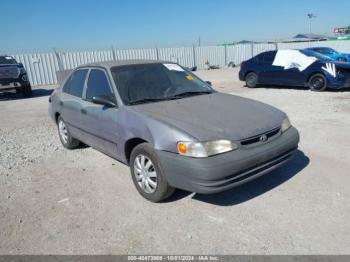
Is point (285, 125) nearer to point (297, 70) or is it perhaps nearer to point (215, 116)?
point (215, 116)

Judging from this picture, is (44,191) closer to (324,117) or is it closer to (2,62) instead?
(324,117)

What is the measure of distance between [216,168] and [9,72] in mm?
12879

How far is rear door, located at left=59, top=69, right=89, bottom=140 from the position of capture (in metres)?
5.05

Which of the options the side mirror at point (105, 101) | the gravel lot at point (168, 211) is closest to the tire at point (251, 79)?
the gravel lot at point (168, 211)

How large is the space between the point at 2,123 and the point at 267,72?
31.3 feet

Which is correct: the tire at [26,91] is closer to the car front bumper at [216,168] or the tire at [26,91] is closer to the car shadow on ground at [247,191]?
the car shadow on ground at [247,191]

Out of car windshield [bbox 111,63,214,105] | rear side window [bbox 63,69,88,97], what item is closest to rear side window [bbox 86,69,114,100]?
car windshield [bbox 111,63,214,105]

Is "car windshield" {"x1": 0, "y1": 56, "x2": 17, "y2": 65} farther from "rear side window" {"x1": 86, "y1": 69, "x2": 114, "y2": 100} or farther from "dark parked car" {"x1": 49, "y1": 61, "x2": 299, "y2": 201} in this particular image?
"rear side window" {"x1": 86, "y1": 69, "x2": 114, "y2": 100}

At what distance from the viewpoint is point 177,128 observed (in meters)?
3.30

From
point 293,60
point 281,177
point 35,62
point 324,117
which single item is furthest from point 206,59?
point 281,177

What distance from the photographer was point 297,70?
38.9ft

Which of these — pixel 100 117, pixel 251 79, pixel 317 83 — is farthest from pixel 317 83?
pixel 100 117

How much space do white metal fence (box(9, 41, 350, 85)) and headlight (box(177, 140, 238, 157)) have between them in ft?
63.2

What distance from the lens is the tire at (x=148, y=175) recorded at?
137 inches
